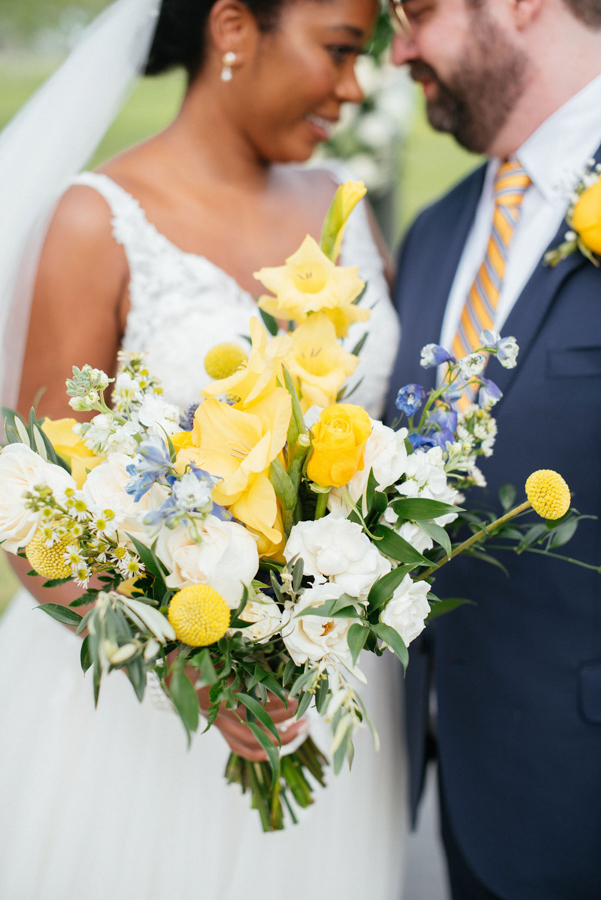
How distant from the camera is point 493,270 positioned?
5.60 feet

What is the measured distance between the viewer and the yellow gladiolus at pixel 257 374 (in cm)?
91

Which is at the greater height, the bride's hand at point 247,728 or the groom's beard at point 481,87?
the groom's beard at point 481,87

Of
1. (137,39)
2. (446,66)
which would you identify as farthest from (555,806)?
(137,39)

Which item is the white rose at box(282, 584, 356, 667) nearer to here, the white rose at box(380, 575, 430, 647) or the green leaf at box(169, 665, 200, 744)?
the white rose at box(380, 575, 430, 647)

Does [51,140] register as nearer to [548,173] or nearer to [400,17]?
[400,17]

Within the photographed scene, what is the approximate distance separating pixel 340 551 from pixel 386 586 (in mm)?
80

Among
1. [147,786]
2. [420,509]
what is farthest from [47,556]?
[147,786]

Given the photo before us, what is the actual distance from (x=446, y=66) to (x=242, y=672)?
1.67 meters

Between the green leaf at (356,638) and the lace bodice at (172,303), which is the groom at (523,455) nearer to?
the lace bodice at (172,303)

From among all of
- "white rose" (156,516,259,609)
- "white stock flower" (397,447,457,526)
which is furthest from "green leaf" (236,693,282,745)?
"white stock flower" (397,447,457,526)

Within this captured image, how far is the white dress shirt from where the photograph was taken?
164cm

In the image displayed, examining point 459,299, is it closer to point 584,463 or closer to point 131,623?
point 584,463

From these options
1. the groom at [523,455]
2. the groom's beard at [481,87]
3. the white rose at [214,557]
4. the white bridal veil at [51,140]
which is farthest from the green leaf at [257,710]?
the groom's beard at [481,87]

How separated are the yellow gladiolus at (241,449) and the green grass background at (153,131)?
342 cm
